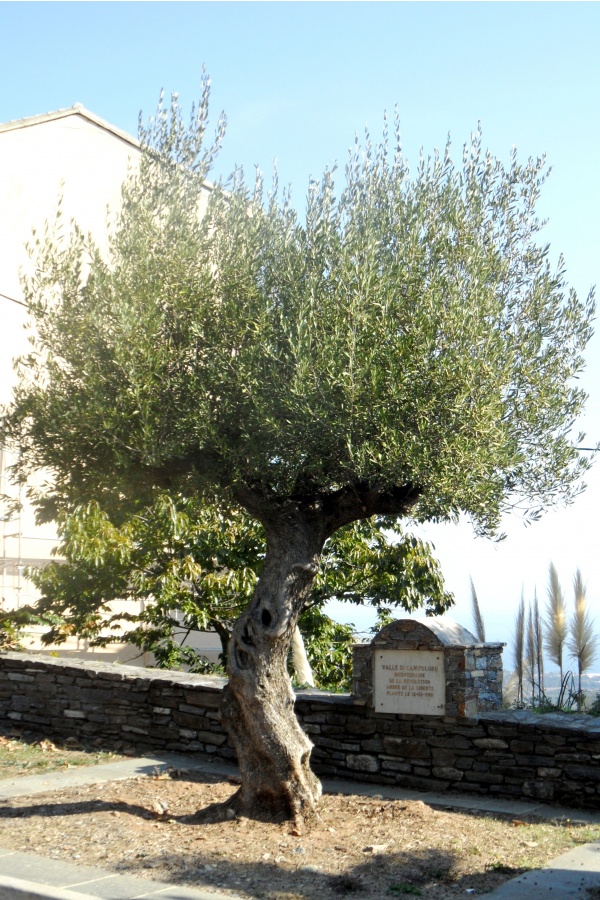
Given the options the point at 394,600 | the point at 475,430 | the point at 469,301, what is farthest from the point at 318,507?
the point at 394,600

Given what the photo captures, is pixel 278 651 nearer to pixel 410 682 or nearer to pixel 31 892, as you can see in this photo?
pixel 410 682

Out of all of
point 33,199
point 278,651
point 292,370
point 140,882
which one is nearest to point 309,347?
point 292,370

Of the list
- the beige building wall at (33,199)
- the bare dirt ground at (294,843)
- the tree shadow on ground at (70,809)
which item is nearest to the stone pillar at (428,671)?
the bare dirt ground at (294,843)

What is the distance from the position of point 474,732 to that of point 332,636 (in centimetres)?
703

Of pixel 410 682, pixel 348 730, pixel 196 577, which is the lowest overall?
pixel 348 730

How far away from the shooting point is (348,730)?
10.9m

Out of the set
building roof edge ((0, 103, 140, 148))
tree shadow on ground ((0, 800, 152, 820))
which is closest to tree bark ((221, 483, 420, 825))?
tree shadow on ground ((0, 800, 152, 820))

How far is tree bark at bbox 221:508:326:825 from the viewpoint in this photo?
867cm

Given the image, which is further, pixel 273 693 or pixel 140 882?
pixel 273 693

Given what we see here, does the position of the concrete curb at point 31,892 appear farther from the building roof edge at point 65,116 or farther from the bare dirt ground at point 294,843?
the building roof edge at point 65,116

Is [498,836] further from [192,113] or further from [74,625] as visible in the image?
[74,625]

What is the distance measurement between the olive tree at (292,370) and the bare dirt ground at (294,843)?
66cm

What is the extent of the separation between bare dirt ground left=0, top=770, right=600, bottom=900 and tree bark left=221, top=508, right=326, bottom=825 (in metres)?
0.28

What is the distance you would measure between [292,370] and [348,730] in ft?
15.5
